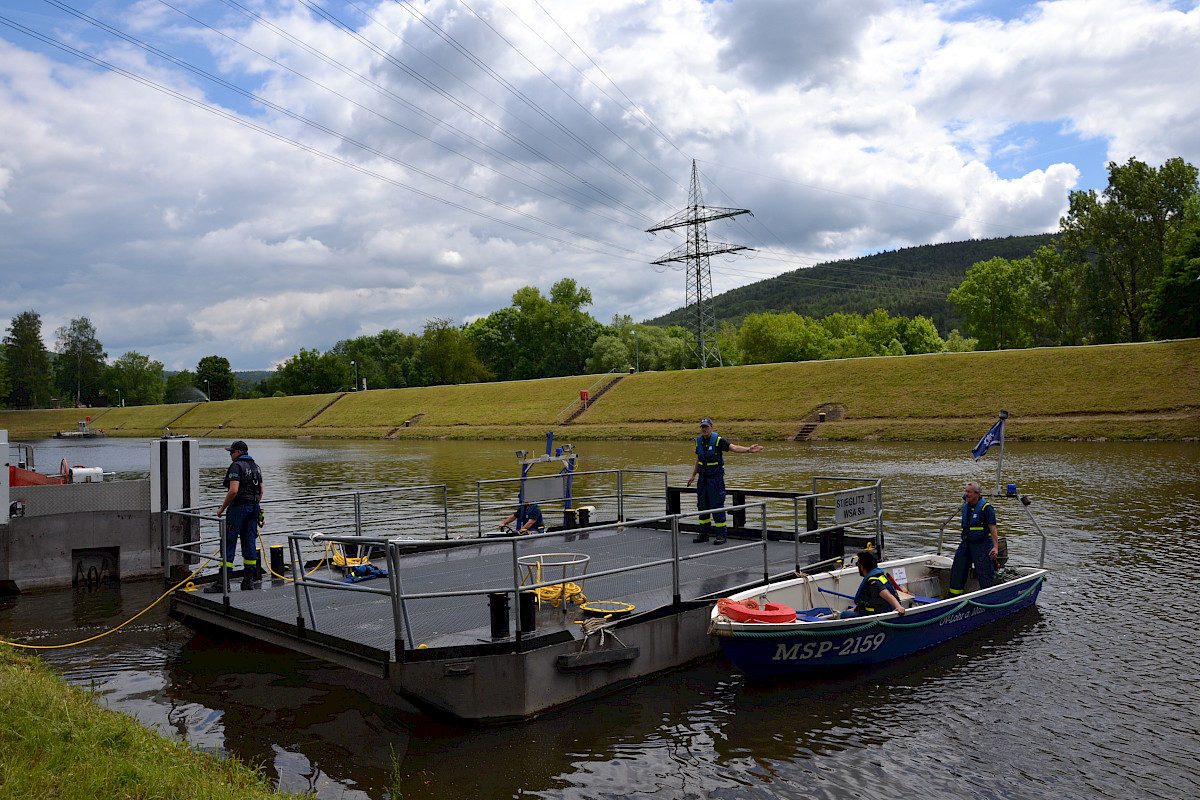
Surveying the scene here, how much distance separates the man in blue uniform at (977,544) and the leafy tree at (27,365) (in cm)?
15982

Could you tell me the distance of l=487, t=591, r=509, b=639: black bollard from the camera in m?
8.02

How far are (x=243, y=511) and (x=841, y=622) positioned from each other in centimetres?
842

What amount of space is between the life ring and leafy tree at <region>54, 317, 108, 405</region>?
16646 cm

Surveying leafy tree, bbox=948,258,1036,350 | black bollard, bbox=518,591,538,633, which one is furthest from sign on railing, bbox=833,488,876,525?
leafy tree, bbox=948,258,1036,350

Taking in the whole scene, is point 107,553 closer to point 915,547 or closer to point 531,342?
point 915,547

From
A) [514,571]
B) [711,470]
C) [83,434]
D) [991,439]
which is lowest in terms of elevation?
[514,571]

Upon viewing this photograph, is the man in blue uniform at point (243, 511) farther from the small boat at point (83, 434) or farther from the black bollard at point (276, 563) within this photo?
the small boat at point (83, 434)

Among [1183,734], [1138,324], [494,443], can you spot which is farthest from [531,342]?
[1183,734]

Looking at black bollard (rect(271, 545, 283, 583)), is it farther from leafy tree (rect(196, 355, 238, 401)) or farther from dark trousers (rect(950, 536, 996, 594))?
leafy tree (rect(196, 355, 238, 401))

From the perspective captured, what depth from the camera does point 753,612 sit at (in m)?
9.01

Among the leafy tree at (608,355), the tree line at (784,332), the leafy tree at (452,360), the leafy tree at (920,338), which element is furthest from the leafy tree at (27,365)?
the leafy tree at (920,338)

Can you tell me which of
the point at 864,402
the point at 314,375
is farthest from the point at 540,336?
the point at 864,402

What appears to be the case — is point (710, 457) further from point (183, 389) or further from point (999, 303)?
point (183, 389)

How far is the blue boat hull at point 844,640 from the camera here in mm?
8945
